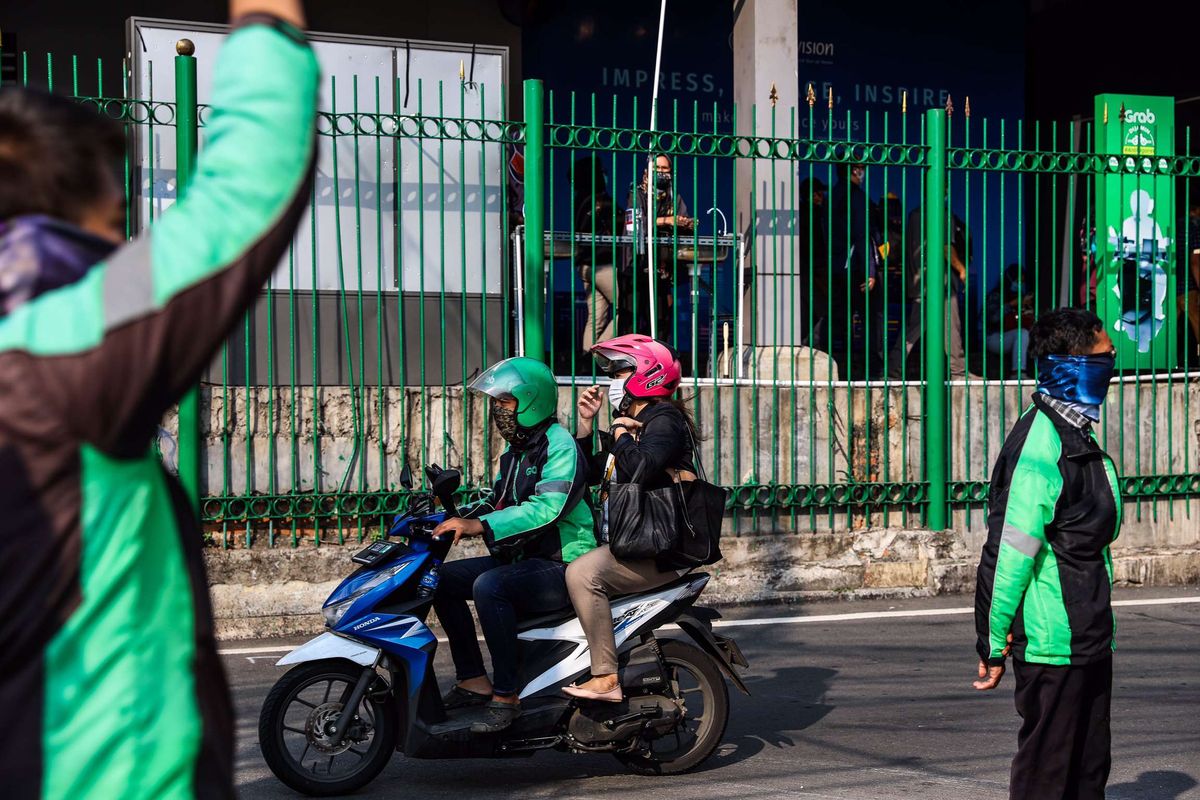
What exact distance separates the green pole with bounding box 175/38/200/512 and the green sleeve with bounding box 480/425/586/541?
321 cm

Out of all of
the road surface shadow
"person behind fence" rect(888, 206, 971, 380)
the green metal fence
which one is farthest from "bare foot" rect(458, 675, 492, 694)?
"person behind fence" rect(888, 206, 971, 380)

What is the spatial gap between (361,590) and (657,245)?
4.85m

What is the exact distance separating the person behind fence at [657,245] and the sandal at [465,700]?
13.2 ft

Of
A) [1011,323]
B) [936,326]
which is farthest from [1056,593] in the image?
[1011,323]

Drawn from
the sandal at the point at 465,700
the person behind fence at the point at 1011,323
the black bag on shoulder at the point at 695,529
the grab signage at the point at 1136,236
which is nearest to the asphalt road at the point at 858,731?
the sandal at the point at 465,700

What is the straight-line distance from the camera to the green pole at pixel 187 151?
27.6 ft

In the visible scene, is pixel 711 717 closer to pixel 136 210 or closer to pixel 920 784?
pixel 920 784

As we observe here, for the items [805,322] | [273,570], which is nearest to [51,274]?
[273,570]

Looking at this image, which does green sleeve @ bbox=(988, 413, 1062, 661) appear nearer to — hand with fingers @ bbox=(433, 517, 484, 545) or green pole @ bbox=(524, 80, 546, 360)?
hand with fingers @ bbox=(433, 517, 484, 545)

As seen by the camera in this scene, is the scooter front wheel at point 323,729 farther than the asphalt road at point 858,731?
No

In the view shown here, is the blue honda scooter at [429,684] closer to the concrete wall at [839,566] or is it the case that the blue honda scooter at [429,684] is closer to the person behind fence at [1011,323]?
the concrete wall at [839,566]

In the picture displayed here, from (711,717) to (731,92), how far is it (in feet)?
34.0

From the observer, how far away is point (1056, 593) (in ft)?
14.2

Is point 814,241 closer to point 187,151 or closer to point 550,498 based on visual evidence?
point 187,151
